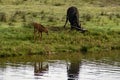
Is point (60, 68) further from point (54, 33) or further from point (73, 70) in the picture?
point (54, 33)

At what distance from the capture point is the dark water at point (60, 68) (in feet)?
75.2

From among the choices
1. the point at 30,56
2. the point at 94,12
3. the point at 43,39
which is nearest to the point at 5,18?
the point at 43,39

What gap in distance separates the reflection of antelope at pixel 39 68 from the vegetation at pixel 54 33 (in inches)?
102

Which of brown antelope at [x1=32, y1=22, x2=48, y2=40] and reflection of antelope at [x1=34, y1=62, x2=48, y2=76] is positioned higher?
brown antelope at [x1=32, y1=22, x2=48, y2=40]

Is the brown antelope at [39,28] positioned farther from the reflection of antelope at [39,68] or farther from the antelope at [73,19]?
the reflection of antelope at [39,68]

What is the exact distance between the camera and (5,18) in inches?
1436

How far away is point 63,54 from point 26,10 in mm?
15064

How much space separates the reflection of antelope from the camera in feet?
79.4

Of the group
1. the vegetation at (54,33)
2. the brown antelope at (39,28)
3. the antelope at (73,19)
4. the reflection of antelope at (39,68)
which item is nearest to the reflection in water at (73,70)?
the reflection of antelope at (39,68)

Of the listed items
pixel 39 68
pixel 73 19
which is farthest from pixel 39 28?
pixel 39 68

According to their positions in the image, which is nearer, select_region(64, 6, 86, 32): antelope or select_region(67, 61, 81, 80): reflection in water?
select_region(67, 61, 81, 80): reflection in water

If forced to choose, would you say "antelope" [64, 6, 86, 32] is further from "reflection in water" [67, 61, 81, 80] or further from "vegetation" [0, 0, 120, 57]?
"reflection in water" [67, 61, 81, 80]

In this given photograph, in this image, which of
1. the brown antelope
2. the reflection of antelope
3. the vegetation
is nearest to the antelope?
the vegetation

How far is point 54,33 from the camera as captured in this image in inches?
1303
